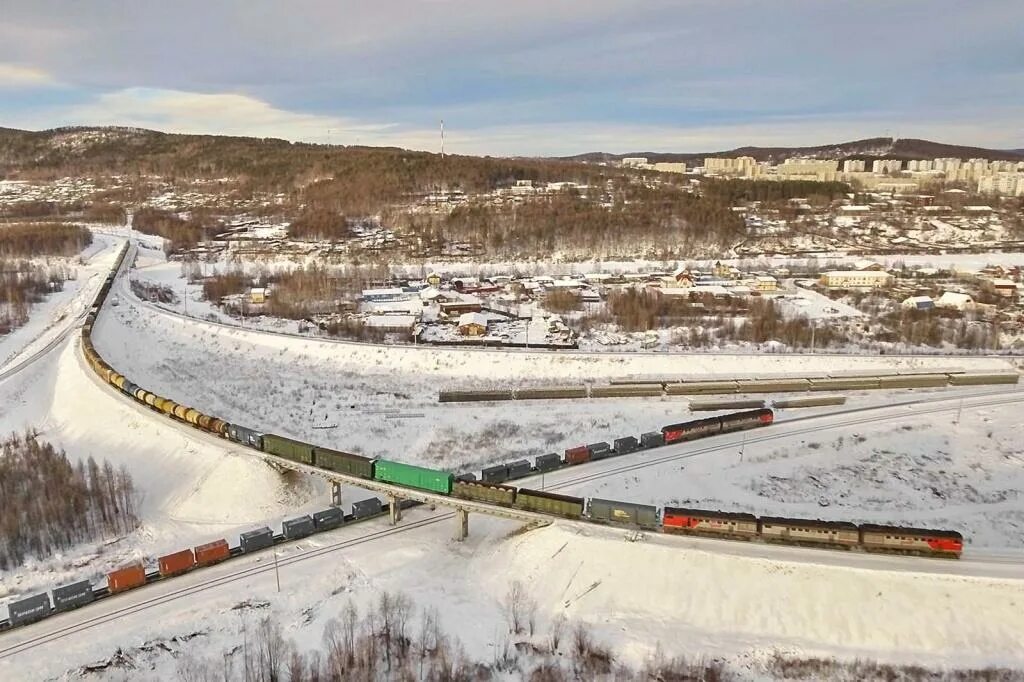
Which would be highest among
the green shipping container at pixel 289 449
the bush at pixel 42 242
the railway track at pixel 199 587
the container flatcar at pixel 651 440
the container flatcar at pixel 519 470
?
the bush at pixel 42 242

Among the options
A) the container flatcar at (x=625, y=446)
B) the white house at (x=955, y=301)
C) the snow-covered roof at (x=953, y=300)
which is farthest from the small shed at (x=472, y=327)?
the snow-covered roof at (x=953, y=300)

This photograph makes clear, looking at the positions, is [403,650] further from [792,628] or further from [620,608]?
[792,628]

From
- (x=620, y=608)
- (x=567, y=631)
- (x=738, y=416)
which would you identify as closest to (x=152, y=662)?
(x=567, y=631)

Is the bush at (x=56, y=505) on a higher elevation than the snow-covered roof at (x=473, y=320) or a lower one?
lower

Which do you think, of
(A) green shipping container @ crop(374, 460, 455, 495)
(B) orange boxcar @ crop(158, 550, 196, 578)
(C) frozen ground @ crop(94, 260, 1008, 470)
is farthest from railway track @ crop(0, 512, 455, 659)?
(C) frozen ground @ crop(94, 260, 1008, 470)

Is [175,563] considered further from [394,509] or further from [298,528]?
[394,509]

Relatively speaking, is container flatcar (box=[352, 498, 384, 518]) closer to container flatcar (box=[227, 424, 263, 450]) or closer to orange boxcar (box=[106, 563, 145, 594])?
container flatcar (box=[227, 424, 263, 450])

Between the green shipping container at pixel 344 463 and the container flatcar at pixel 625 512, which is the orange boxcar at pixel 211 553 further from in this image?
the container flatcar at pixel 625 512

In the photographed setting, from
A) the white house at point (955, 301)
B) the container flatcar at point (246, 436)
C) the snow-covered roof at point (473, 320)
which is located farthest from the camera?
the white house at point (955, 301)

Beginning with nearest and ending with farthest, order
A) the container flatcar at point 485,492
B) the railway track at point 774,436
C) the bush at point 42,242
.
Answer: the container flatcar at point 485,492, the railway track at point 774,436, the bush at point 42,242
